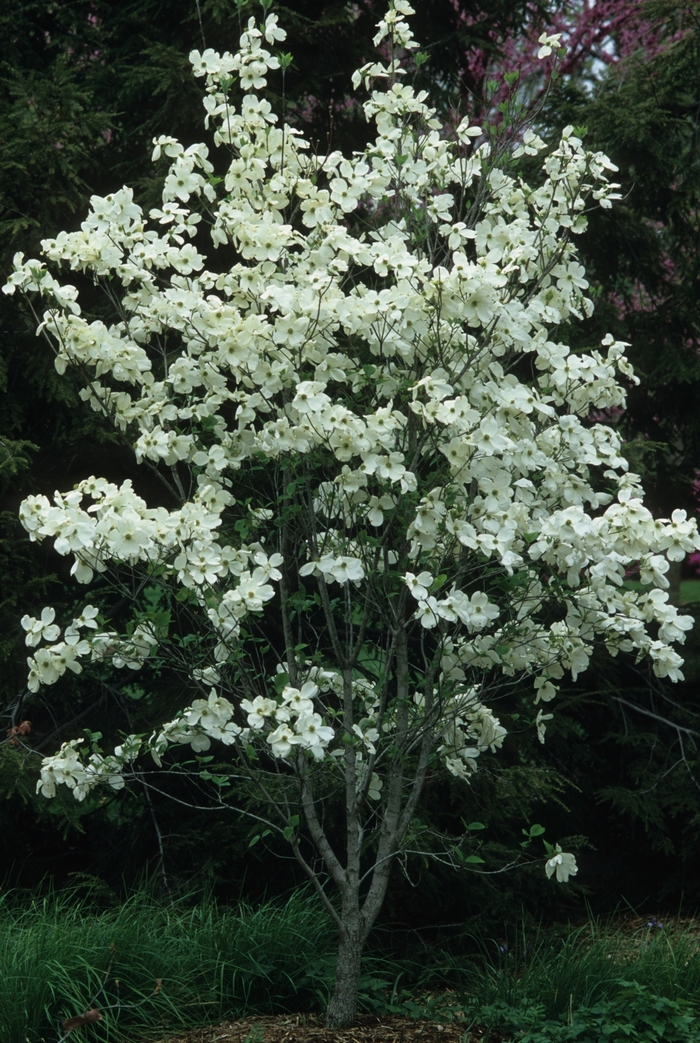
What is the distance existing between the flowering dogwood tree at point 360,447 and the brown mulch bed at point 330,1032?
3.4 inches

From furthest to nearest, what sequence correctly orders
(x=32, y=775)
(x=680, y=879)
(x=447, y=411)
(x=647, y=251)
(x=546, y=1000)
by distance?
(x=647, y=251) → (x=680, y=879) → (x=32, y=775) → (x=546, y=1000) → (x=447, y=411)

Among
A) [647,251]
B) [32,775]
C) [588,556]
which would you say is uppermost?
[647,251]

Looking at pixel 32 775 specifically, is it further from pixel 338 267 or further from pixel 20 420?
pixel 338 267

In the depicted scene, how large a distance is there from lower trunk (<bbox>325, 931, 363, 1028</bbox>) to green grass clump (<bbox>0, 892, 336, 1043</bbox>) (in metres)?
0.29

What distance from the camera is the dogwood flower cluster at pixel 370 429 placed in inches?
101

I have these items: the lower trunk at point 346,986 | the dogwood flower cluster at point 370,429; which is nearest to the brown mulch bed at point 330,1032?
the lower trunk at point 346,986

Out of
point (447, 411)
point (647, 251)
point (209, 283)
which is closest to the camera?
point (447, 411)

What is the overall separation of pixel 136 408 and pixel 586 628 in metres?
1.39

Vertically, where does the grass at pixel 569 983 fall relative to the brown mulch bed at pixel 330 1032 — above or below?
above

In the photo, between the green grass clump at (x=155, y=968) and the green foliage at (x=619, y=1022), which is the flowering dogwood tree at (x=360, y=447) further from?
the green foliage at (x=619, y=1022)

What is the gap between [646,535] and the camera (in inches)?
99.9

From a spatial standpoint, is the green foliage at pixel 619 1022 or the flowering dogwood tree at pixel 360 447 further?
the green foliage at pixel 619 1022

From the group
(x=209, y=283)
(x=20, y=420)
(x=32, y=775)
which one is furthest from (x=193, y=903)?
(x=209, y=283)

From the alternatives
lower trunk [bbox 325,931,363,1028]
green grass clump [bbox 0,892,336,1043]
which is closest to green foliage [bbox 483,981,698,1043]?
lower trunk [bbox 325,931,363,1028]
